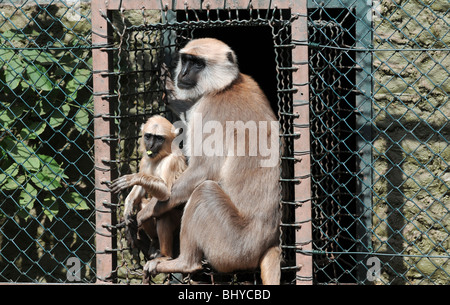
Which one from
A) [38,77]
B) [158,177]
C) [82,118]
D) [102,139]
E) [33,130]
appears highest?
[38,77]

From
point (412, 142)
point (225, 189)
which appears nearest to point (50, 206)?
point (225, 189)

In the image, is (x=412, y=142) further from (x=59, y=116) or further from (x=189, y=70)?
(x=59, y=116)

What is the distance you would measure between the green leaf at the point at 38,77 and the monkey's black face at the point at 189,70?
1466 millimetres

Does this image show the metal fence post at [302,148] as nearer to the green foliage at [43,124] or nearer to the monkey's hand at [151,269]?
the monkey's hand at [151,269]

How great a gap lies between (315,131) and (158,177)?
159 cm

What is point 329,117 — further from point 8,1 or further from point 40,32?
point 8,1

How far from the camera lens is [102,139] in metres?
5.04

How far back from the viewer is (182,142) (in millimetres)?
5770

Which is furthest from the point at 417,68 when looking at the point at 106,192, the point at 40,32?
the point at 40,32

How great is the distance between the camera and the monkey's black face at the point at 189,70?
5539mm

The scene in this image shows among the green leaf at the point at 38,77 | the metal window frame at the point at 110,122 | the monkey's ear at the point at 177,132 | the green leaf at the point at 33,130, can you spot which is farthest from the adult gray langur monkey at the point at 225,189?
the green leaf at the point at 33,130

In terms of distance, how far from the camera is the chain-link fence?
586 cm

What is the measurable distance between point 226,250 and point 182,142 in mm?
1133

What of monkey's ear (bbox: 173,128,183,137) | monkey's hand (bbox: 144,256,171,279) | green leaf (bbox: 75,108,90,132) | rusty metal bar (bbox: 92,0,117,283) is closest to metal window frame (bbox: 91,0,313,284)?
rusty metal bar (bbox: 92,0,117,283)
